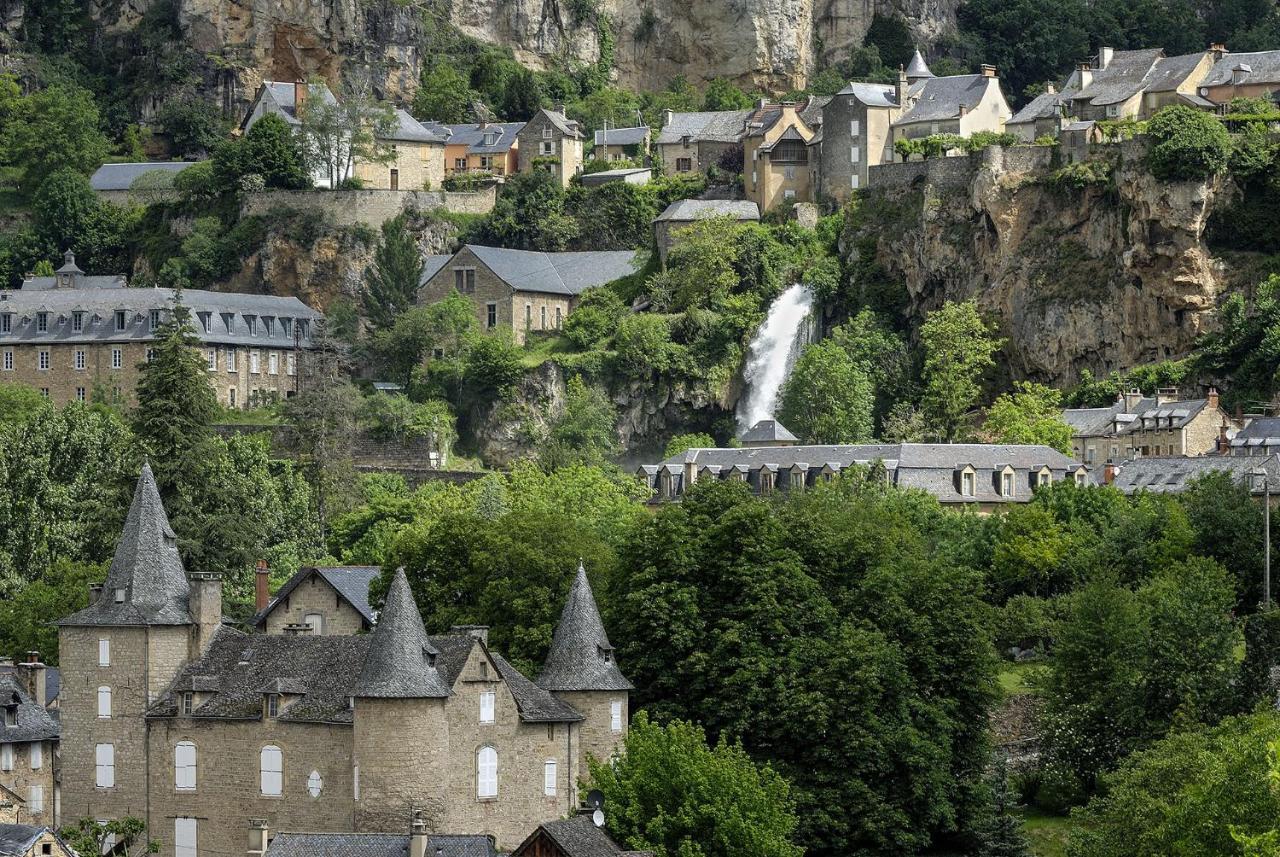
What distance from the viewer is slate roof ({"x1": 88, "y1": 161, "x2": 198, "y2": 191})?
14850 centimetres

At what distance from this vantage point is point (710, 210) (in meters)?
129

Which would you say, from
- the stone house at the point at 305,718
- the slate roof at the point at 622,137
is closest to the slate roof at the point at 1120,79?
the slate roof at the point at 622,137

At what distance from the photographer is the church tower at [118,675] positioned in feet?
238

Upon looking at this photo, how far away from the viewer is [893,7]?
532 feet

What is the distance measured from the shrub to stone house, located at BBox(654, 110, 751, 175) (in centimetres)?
2768

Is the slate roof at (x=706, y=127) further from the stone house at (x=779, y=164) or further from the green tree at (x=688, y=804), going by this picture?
the green tree at (x=688, y=804)

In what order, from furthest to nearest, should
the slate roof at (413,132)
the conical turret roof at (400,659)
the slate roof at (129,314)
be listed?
the slate roof at (413,132)
the slate roof at (129,314)
the conical turret roof at (400,659)

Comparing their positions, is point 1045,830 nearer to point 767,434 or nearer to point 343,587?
point 343,587

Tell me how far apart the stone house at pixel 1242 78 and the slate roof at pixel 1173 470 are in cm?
2184

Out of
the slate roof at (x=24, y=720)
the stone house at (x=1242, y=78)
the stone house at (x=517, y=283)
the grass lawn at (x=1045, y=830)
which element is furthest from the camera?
the stone house at (x=517, y=283)

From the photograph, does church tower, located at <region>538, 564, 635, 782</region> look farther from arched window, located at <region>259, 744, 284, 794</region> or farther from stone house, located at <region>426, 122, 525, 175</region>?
stone house, located at <region>426, 122, 525, 175</region>

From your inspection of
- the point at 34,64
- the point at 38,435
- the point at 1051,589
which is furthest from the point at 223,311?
the point at 1051,589

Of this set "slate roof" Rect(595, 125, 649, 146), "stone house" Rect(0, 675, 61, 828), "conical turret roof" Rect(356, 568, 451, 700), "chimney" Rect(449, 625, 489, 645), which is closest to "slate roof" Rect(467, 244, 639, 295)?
"slate roof" Rect(595, 125, 649, 146)

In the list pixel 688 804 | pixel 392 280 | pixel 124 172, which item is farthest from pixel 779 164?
pixel 688 804
